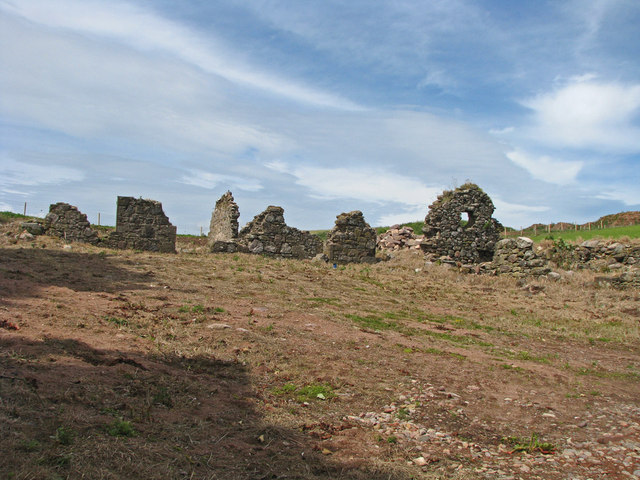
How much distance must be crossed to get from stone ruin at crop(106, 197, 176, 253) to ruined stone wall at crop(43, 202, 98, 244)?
1148mm

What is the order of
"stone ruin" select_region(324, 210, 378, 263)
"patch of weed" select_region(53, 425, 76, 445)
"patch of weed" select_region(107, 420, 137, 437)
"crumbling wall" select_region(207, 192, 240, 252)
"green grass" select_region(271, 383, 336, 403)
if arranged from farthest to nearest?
"stone ruin" select_region(324, 210, 378, 263) < "crumbling wall" select_region(207, 192, 240, 252) < "green grass" select_region(271, 383, 336, 403) < "patch of weed" select_region(107, 420, 137, 437) < "patch of weed" select_region(53, 425, 76, 445)

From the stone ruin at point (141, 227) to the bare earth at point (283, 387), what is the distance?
6.97 metres

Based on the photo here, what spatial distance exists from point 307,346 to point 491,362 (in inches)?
123

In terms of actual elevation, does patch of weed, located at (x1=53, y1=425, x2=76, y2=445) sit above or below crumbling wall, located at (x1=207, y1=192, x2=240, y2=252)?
below

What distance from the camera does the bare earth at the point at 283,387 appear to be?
3986 mm

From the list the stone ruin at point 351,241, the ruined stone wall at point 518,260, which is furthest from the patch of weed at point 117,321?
the ruined stone wall at point 518,260

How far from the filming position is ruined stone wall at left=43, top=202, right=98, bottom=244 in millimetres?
19156

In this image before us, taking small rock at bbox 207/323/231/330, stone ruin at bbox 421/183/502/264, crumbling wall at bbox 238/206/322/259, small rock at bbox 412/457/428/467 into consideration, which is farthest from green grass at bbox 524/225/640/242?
small rock at bbox 412/457/428/467

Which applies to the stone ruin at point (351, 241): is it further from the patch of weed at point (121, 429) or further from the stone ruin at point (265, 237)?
the patch of weed at point (121, 429)

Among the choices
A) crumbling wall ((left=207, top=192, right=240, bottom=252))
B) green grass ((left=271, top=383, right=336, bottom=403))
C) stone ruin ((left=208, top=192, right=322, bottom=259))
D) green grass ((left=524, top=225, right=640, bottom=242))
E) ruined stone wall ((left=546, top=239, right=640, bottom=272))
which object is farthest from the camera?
green grass ((left=524, top=225, right=640, bottom=242))

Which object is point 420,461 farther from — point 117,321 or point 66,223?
point 66,223

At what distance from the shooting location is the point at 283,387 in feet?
19.3

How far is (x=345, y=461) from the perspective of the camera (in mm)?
4266

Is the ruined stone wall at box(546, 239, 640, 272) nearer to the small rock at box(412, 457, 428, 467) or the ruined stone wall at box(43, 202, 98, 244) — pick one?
the small rock at box(412, 457, 428, 467)
